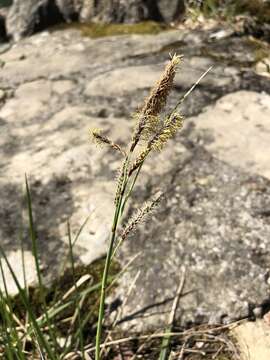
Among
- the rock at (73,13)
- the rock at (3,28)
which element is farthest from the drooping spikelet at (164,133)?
the rock at (3,28)

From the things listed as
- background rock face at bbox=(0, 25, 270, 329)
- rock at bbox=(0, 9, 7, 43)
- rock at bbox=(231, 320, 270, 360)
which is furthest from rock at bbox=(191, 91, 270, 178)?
rock at bbox=(0, 9, 7, 43)

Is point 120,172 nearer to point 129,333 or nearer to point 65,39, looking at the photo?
point 129,333

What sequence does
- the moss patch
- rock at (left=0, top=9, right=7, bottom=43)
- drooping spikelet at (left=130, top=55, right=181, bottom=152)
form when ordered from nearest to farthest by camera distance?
drooping spikelet at (left=130, top=55, right=181, bottom=152) < the moss patch < rock at (left=0, top=9, right=7, bottom=43)

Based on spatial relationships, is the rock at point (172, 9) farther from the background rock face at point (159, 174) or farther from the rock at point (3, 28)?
the rock at point (3, 28)

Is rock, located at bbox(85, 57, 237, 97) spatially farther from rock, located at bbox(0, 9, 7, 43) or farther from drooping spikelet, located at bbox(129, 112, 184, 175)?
drooping spikelet, located at bbox(129, 112, 184, 175)

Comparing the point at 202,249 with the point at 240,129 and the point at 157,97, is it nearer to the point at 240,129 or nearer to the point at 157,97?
the point at 240,129
